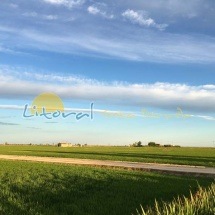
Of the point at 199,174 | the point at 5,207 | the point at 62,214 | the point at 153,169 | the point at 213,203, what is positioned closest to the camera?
the point at 213,203

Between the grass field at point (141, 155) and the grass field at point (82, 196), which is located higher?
the grass field at point (141, 155)

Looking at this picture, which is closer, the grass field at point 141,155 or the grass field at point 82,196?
the grass field at point 82,196

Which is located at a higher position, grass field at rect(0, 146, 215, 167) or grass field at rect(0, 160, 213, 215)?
grass field at rect(0, 146, 215, 167)

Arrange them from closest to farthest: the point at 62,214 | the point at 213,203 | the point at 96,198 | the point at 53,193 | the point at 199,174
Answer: the point at 213,203, the point at 62,214, the point at 96,198, the point at 53,193, the point at 199,174

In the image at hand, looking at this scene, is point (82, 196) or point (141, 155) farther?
point (141, 155)

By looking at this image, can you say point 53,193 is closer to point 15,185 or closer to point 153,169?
point 15,185

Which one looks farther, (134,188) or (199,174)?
(199,174)

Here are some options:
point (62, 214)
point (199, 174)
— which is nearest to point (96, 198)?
point (62, 214)

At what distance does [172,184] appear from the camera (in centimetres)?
2225

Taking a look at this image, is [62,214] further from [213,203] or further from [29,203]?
[213,203]

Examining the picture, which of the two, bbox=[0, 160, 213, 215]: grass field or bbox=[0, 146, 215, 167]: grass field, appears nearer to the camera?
bbox=[0, 160, 213, 215]: grass field

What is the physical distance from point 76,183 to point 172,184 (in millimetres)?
4824

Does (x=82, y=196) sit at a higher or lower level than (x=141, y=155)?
lower

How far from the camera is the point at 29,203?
48.2ft
